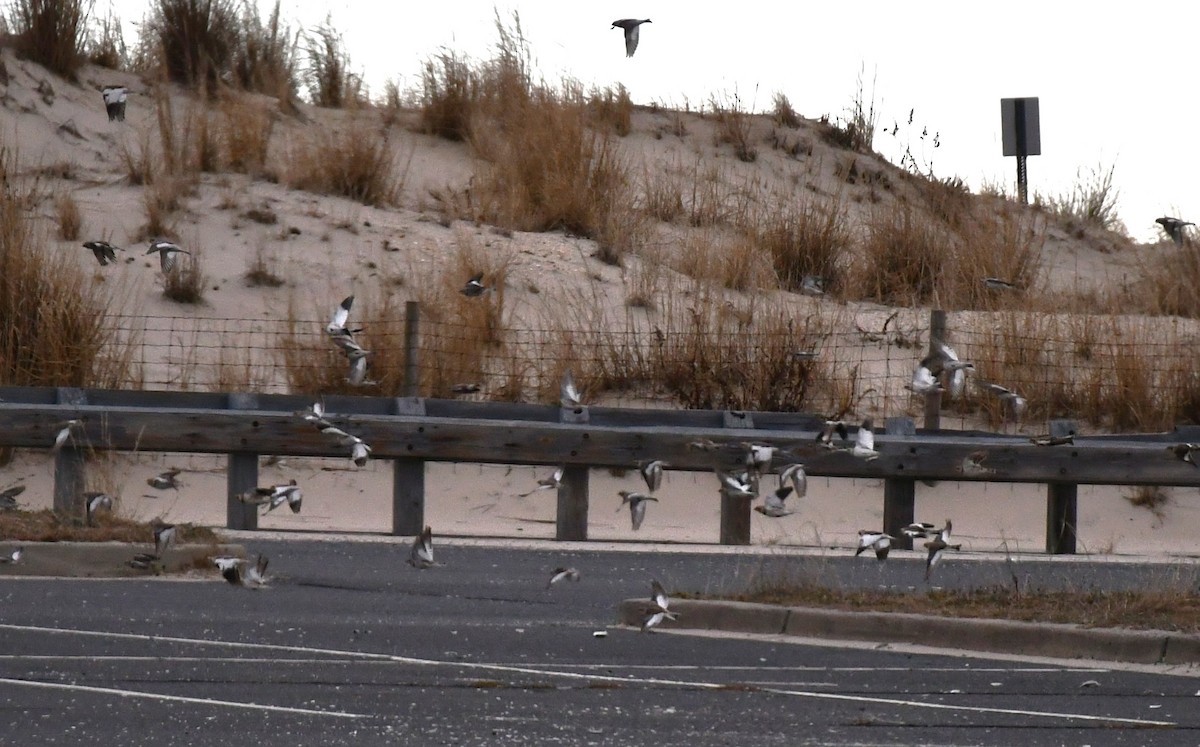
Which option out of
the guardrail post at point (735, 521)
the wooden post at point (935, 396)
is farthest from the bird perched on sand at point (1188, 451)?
the guardrail post at point (735, 521)

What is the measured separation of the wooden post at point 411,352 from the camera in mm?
15320

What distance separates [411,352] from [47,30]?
1371cm

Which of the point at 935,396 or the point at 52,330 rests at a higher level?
the point at 52,330

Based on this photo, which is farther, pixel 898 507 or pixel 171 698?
pixel 898 507

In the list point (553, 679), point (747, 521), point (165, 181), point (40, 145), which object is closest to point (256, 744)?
point (553, 679)

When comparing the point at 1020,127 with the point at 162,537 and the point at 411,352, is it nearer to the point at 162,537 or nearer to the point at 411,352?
the point at 411,352

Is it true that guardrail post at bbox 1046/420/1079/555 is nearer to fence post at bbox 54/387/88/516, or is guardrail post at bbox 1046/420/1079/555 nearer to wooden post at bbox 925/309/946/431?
wooden post at bbox 925/309/946/431

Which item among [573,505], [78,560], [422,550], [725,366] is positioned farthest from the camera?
[725,366]

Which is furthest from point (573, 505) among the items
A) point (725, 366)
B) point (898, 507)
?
point (725, 366)

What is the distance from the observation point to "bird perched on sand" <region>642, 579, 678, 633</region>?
347 inches

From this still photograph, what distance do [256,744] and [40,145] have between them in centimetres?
2046

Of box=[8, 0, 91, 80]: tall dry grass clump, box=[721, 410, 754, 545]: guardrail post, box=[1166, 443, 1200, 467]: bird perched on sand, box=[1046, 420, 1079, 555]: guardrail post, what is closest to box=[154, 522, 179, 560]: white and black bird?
box=[721, 410, 754, 545]: guardrail post

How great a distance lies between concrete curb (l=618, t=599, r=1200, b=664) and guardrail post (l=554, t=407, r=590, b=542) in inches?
167

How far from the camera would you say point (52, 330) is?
16.1 m
